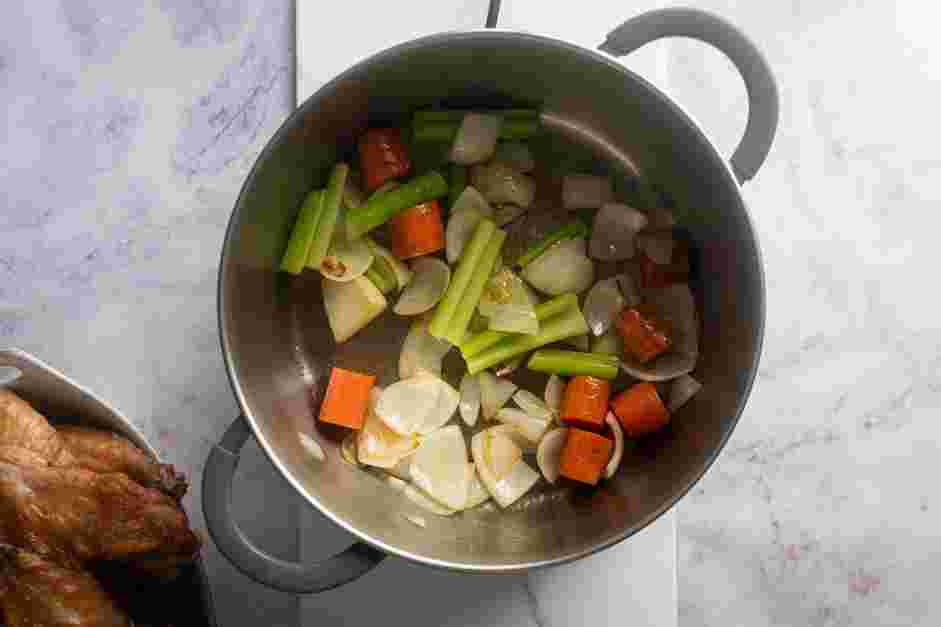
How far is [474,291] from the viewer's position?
1.10 metres

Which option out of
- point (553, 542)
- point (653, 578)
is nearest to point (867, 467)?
Result: point (653, 578)

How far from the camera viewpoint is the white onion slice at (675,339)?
1099 millimetres

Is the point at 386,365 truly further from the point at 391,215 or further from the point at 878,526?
the point at 878,526

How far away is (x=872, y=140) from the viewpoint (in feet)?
3.77

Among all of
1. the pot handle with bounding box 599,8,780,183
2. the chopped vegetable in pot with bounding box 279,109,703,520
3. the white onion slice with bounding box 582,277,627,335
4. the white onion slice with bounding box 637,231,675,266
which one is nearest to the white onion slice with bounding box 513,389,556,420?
the chopped vegetable in pot with bounding box 279,109,703,520

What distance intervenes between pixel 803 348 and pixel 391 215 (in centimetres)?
50

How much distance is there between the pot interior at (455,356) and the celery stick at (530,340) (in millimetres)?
51

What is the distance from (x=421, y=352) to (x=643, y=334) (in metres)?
0.25

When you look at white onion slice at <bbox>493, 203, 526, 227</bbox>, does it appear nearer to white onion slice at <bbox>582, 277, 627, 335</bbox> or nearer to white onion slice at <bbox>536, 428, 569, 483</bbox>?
white onion slice at <bbox>582, 277, 627, 335</bbox>

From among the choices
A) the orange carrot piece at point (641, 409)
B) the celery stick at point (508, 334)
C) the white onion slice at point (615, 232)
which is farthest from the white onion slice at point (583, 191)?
the orange carrot piece at point (641, 409)

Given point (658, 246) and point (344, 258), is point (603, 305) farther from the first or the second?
point (344, 258)

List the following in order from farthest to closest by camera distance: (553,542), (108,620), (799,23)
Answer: (799,23), (553,542), (108,620)

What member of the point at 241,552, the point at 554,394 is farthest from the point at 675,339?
the point at 241,552

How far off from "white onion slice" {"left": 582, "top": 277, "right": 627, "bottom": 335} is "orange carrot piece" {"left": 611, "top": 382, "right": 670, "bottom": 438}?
8 centimetres
